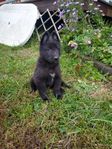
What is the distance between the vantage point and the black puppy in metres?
4.94

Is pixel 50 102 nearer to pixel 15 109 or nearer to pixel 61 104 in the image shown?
pixel 61 104

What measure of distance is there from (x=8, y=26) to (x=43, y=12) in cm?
99

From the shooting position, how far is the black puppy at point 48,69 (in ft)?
16.2

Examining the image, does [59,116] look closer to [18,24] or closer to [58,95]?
[58,95]

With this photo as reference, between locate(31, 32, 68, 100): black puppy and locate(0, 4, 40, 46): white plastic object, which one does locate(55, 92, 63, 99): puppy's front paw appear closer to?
locate(31, 32, 68, 100): black puppy

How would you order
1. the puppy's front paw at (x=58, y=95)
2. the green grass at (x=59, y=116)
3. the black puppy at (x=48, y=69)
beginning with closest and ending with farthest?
the green grass at (x=59, y=116) → the black puppy at (x=48, y=69) → the puppy's front paw at (x=58, y=95)

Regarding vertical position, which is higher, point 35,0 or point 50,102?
point 50,102

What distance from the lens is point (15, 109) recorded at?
5.10 m

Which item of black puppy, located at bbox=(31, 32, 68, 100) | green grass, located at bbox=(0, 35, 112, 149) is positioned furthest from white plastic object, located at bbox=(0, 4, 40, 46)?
black puppy, located at bbox=(31, 32, 68, 100)

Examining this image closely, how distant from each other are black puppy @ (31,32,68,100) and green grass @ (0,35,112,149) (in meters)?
0.13

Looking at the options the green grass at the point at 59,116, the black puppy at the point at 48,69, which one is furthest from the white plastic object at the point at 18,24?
the black puppy at the point at 48,69

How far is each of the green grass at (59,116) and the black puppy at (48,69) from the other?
13cm

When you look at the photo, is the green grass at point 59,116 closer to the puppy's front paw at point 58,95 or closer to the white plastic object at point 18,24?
the puppy's front paw at point 58,95

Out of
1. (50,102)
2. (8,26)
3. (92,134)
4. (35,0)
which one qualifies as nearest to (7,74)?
(50,102)
